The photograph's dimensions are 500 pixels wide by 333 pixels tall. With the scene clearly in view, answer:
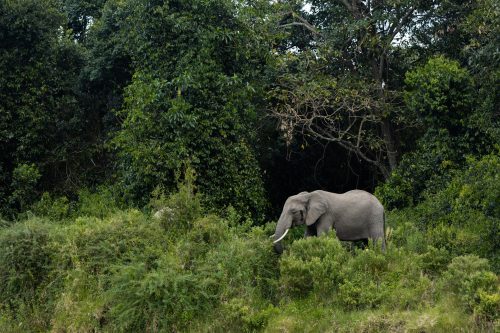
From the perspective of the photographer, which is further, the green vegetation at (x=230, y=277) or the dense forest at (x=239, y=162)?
the dense forest at (x=239, y=162)

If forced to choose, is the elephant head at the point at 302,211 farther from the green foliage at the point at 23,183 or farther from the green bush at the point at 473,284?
the green foliage at the point at 23,183

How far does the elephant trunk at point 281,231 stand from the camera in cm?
1219

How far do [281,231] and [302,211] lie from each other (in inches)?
22.4

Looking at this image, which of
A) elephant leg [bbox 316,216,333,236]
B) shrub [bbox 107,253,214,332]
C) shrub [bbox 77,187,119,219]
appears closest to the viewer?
shrub [bbox 107,253,214,332]

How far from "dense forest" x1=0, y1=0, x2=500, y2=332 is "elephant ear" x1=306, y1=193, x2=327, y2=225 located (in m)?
0.70

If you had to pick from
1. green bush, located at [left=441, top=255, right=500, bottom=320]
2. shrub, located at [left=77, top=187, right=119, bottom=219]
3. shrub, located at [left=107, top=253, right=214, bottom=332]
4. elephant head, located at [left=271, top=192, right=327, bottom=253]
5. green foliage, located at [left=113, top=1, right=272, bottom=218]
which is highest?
green foliage, located at [left=113, top=1, right=272, bottom=218]

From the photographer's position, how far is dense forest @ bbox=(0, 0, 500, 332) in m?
11.1

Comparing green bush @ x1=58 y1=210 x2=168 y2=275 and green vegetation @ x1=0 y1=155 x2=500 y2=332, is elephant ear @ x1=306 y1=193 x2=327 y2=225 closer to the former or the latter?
green vegetation @ x1=0 y1=155 x2=500 y2=332

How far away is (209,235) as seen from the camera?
41.4 feet

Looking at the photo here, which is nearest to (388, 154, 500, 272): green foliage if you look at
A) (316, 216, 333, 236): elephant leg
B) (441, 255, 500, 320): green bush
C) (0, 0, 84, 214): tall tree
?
(441, 255, 500, 320): green bush

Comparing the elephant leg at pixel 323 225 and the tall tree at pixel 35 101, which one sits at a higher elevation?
the tall tree at pixel 35 101

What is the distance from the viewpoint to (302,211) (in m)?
12.7

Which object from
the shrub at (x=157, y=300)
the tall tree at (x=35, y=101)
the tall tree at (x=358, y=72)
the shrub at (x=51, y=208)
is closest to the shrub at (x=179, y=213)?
the shrub at (x=157, y=300)

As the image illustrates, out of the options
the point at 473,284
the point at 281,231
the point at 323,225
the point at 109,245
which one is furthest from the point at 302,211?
the point at 473,284
